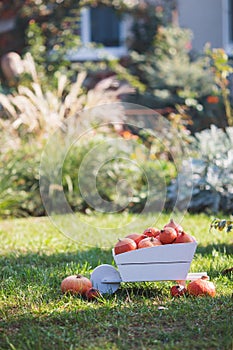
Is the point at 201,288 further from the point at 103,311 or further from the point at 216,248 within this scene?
the point at 216,248

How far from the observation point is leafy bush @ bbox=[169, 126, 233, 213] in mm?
6082

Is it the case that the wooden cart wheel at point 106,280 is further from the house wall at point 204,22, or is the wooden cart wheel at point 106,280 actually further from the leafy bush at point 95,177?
the house wall at point 204,22

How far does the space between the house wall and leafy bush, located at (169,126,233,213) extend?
18.1ft

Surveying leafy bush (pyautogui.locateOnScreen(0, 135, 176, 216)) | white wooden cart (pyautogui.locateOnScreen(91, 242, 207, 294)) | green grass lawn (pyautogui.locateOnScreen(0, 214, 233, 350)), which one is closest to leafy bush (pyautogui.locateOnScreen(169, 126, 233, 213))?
leafy bush (pyautogui.locateOnScreen(0, 135, 176, 216))

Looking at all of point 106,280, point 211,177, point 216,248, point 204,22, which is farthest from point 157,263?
point 204,22

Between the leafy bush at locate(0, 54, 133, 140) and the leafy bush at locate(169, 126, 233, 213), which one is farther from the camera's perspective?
the leafy bush at locate(0, 54, 133, 140)

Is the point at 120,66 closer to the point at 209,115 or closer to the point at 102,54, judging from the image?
the point at 102,54

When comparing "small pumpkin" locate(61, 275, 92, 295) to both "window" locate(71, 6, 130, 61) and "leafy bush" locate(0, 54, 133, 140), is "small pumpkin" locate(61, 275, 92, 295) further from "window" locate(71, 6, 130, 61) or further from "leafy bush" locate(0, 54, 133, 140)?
"window" locate(71, 6, 130, 61)

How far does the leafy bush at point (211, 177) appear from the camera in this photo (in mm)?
6082

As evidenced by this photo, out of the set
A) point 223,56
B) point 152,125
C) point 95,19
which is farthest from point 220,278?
point 95,19

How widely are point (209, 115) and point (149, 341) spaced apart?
6.78 metres

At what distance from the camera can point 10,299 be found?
320 cm

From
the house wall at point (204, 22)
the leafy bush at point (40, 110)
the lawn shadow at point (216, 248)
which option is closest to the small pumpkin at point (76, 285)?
the lawn shadow at point (216, 248)

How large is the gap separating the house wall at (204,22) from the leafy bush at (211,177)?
5.53m
